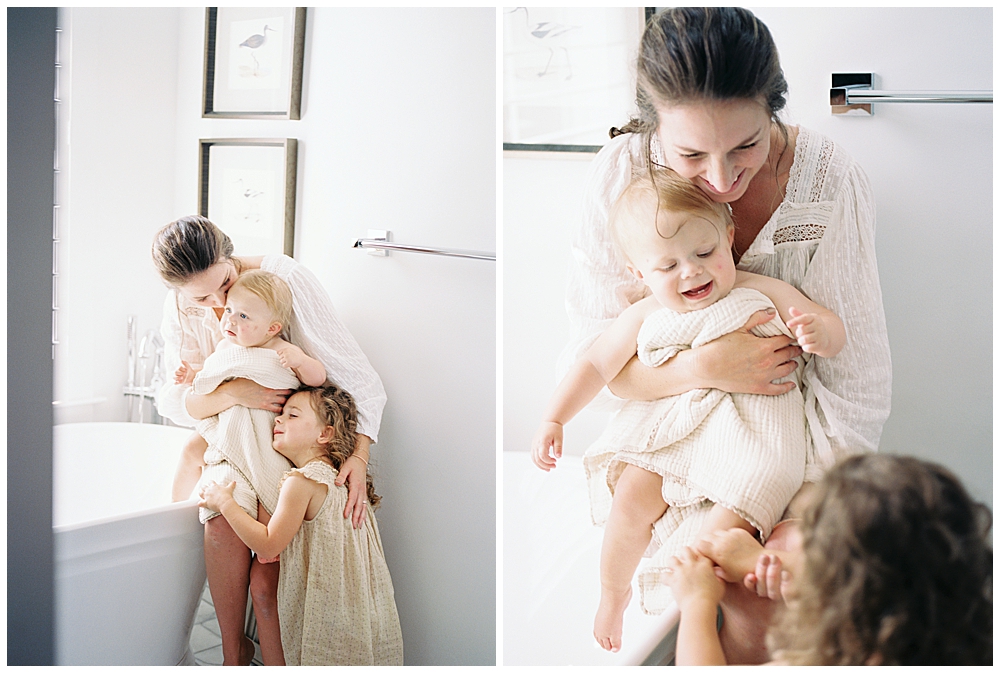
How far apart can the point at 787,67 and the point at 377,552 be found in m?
1.08

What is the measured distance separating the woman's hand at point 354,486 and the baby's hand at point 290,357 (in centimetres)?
19

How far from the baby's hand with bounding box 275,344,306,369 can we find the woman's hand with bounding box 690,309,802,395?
2.24 ft

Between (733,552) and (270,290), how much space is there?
86cm

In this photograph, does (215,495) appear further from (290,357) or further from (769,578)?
(769,578)

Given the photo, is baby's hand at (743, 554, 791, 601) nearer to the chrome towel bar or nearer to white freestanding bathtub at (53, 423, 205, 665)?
the chrome towel bar

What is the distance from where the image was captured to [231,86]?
4.41ft

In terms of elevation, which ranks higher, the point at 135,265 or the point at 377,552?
the point at 135,265

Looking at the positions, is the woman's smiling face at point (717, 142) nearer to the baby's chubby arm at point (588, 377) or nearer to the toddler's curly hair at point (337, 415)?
the baby's chubby arm at point (588, 377)

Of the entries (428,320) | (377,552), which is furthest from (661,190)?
(377,552)

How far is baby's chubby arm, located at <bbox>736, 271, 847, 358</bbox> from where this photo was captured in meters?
1.05

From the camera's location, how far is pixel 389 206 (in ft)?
4.54

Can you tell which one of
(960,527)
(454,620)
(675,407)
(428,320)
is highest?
(428,320)

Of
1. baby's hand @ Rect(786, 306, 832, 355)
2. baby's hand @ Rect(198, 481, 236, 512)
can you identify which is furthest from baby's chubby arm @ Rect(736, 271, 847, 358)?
baby's hand @ Rect(198, 481, 236, 512)

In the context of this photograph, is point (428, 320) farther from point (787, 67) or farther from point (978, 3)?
point (978, 3)
